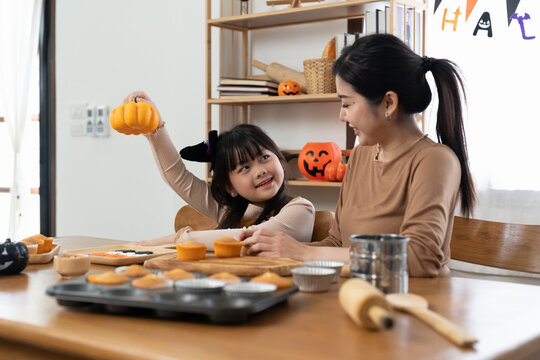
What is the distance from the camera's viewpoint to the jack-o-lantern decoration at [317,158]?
2971mm

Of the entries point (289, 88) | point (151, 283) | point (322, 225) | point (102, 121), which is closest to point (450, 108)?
point (322, 225)

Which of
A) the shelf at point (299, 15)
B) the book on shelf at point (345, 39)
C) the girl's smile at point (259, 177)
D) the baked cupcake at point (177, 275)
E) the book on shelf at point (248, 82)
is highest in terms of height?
the shelf at point (299, 15)

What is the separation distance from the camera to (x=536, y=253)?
59.3 inches

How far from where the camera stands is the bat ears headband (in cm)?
221

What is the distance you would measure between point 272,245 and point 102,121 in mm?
3157

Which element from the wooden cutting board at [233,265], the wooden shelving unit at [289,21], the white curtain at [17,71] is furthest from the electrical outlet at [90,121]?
the wooden cutting board at [233,265]

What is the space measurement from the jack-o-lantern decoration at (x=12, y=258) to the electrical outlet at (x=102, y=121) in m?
3.05

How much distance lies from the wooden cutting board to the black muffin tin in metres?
0.19

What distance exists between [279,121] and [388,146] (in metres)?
1.87

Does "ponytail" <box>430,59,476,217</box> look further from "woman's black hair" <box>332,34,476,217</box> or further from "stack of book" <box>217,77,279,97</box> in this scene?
"stack of book" <box>217,77,279,97</box>

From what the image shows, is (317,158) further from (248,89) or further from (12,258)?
(12,258)

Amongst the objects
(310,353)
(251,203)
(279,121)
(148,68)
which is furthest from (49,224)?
(310,353)

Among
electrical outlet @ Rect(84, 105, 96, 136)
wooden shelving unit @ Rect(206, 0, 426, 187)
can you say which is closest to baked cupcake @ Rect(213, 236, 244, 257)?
wooden shelving unit @ Rect(206, 0, 426, 187)

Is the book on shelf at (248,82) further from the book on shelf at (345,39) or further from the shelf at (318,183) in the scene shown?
the shelf at (318,183)
